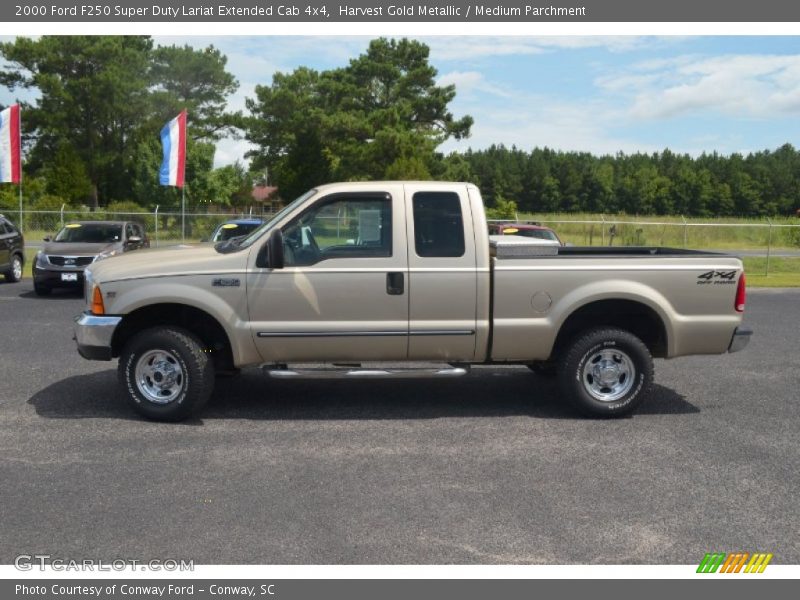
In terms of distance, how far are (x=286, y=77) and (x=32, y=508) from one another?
6598cm

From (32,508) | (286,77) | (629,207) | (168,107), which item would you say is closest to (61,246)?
(32,508)

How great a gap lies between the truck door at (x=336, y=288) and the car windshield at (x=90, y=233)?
39.5 ft

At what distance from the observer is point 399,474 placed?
5738mm

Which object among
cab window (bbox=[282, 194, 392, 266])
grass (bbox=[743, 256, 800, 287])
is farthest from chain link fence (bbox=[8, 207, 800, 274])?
cab window (bbox=[282, 194, 392, 266])

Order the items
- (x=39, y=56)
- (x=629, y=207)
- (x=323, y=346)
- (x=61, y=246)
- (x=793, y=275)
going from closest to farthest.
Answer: (x=323, y=346), (x=61, y=246), (x=793, y=275), (x=39, y=56), (x=629, y=207)

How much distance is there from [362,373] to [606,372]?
84.8 inches

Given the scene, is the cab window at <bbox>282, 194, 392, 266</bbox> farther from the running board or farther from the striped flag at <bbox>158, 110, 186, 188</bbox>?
the striped flag at <bbox>158, 110, 186, 188</bbox>

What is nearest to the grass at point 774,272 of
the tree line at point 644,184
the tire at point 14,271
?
the tire at point 14,271

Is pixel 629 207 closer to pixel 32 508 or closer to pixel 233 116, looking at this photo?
pixel 233 116

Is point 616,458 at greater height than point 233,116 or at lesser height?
lesser

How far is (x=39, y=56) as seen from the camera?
191 ft

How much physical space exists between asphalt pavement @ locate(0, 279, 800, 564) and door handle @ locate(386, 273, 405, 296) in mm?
1127

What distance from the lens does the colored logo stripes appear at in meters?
4.30

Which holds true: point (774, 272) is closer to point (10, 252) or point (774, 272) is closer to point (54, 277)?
point (54, 277)
